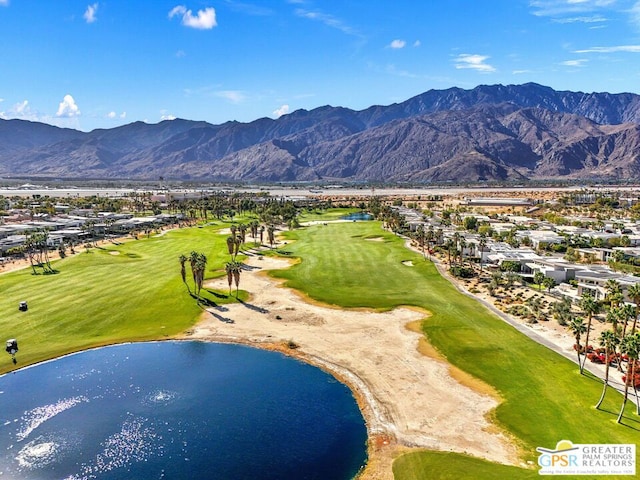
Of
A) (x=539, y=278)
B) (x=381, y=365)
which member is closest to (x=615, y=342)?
(x=381, y=365)

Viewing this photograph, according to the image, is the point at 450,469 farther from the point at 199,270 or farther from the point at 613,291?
the point at 199,270

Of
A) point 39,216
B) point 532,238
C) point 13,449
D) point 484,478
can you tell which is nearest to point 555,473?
point 484,478

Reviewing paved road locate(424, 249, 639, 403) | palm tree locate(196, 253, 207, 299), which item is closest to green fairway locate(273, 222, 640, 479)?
paved road locate(424, 249, 639, 403)

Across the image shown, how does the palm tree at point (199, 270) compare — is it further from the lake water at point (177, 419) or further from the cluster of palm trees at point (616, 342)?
the cluster of palm trees at point (616, 342)

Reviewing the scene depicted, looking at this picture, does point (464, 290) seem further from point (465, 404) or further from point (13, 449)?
point (13, 449)

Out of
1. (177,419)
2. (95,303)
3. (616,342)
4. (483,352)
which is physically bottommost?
(177,419)

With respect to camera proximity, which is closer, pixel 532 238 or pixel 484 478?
pixel 484 478

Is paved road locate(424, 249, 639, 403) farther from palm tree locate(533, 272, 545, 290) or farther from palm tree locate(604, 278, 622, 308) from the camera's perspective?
palm tree locate(533, 272, 545, 290)
